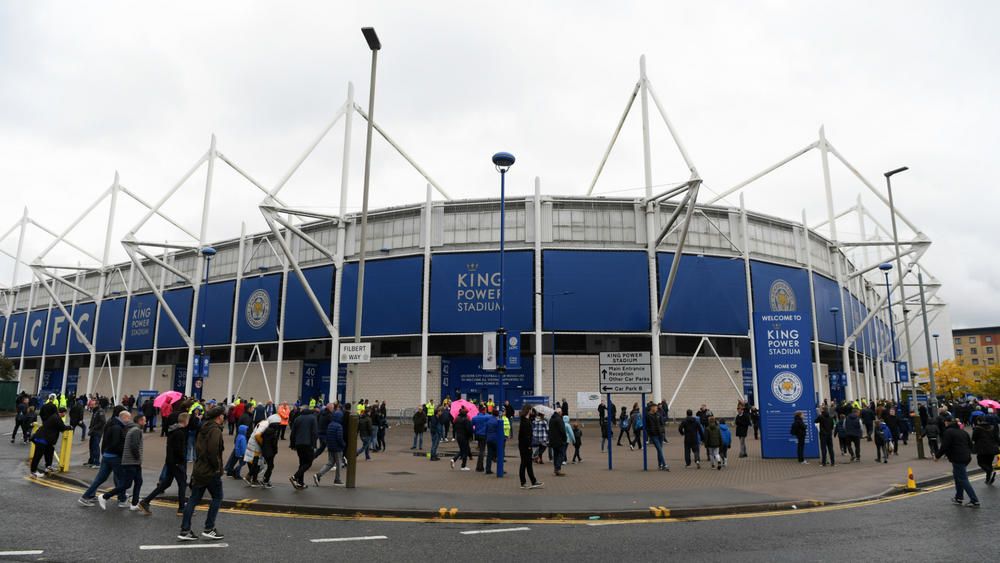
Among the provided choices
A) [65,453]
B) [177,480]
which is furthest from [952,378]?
[177,480]

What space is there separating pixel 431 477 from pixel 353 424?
3.49 meters

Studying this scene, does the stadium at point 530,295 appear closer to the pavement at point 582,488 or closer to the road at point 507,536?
the pavement at point 582,488

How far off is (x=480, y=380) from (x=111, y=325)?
4024 centimetres

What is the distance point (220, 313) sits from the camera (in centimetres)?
4878

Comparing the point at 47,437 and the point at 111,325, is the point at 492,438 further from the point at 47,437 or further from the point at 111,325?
the point at 111,325

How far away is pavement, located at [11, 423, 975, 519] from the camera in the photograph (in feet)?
37.3

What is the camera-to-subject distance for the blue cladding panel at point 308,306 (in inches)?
1639

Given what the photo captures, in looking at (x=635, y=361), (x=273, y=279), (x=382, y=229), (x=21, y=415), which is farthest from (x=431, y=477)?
(x=273, y=279)

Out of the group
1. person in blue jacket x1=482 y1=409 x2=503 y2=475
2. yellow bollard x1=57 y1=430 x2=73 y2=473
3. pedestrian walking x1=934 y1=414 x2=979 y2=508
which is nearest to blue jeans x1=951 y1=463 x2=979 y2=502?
pedestrian walking x1=934 y1=414 x2=979 y2=508

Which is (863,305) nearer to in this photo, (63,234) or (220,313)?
(220,313)

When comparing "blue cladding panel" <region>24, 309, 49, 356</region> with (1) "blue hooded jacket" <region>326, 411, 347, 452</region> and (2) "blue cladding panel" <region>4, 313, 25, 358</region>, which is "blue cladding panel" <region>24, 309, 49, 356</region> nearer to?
(2) "blue cladding panel" <region>4, 313, 25, 358</region>

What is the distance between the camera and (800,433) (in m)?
19.5

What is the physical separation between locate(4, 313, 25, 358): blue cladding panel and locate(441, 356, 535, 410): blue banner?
59.6m

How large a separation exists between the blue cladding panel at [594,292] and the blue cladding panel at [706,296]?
4.94 ft
